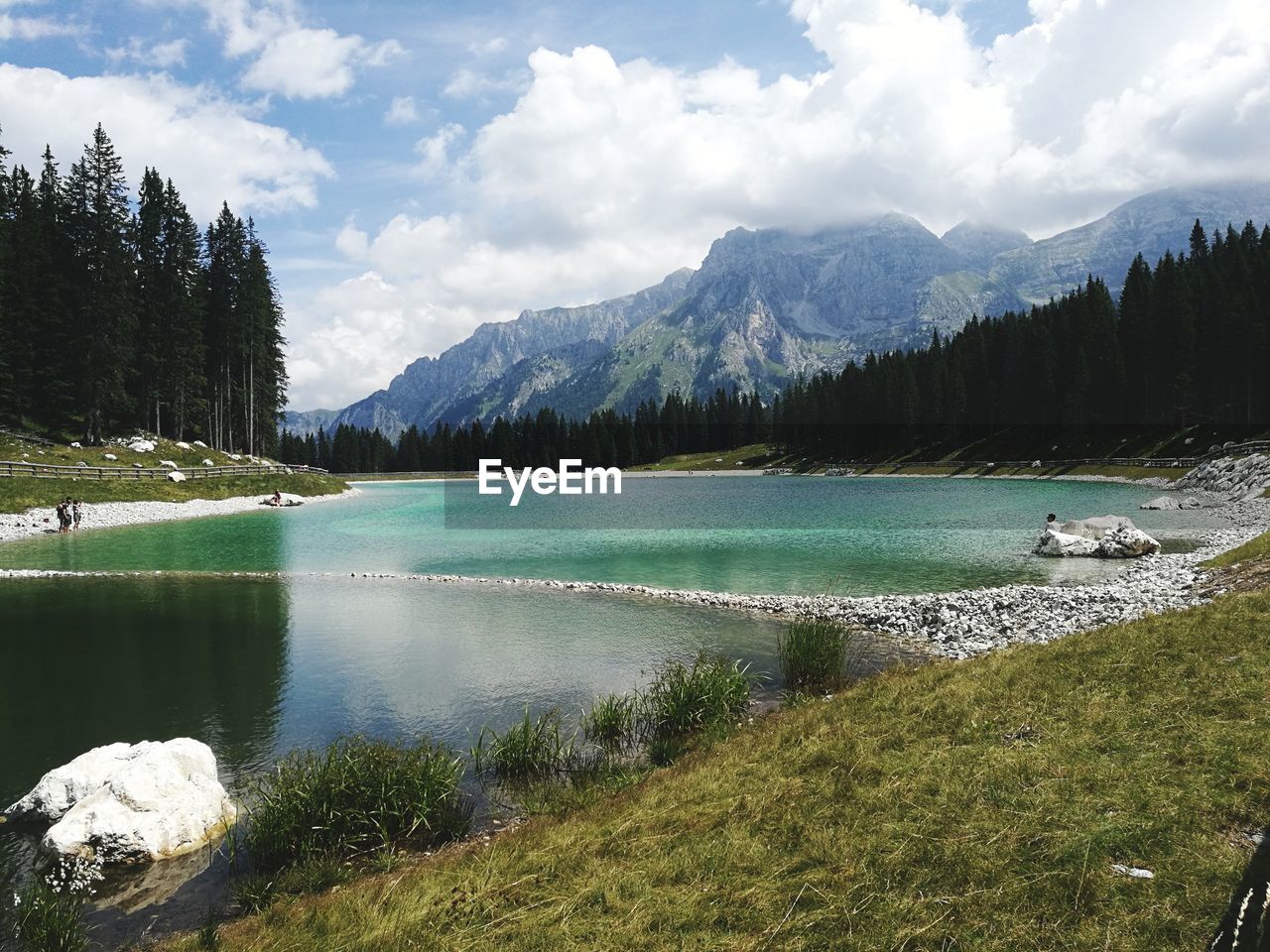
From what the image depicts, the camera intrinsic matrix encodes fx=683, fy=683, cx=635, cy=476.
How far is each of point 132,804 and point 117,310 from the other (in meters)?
81.3

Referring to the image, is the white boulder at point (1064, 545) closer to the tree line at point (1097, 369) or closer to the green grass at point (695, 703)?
the green grass at point (695, 703)

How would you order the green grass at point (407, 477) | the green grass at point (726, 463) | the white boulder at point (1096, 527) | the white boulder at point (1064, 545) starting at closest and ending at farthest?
the white boulder at point (1064, 545), the white boulder at point (1096, 527), the green grass at point (407, 477), the green grass at point (726, 463)

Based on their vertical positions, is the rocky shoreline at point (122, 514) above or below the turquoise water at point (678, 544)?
above

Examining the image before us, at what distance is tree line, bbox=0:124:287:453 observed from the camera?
70938 mm

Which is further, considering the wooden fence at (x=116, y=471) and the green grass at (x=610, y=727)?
the wooden fence at (x=116, y=471)

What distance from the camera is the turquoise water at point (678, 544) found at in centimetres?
3412

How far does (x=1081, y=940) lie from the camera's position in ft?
18.1

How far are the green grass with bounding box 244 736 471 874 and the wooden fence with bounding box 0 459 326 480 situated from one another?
64.3 m

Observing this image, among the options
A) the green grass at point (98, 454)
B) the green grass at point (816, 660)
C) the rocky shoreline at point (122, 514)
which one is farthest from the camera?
the green grass at point (98, 454)

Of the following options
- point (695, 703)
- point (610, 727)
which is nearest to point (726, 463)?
point (695, 703)

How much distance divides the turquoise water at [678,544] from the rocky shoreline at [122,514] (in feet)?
9.39

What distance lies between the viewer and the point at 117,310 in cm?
7269

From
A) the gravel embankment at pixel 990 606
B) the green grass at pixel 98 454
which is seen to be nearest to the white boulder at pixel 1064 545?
the gravel embankment at pixel 990 606

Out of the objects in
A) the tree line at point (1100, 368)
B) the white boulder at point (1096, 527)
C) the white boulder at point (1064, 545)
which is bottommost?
the white boulder at point (1064, 545)
